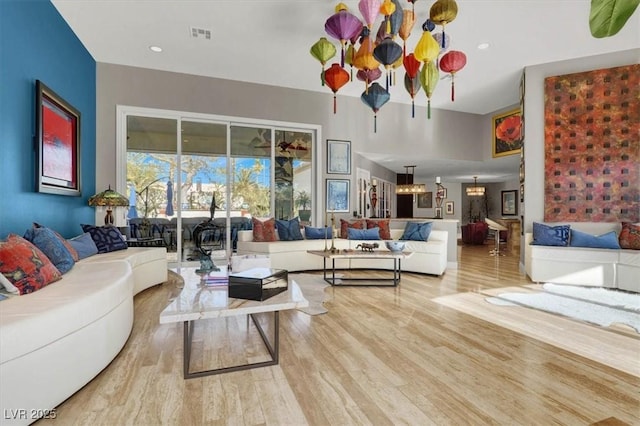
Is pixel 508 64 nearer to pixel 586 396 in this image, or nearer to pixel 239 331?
pixel 586 396

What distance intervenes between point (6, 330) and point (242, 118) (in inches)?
205

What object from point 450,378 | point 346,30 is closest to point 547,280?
point 450,378

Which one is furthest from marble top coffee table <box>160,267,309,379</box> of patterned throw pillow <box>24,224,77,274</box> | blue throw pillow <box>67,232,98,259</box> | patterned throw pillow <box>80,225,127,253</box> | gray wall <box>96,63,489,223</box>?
gray wall <box>96,63,489,223</box>

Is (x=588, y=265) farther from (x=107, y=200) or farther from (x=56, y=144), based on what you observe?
(x=56, y=144)

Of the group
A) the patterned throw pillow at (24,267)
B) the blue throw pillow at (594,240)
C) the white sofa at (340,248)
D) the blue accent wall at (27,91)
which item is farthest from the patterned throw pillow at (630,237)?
the blue accent wall at (27,91)

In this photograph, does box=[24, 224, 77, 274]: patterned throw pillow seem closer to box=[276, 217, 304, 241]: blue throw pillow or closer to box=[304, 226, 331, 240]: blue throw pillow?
box=[276, 217, 304, 241]: blue throw pillow

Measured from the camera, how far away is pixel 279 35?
4.50 m

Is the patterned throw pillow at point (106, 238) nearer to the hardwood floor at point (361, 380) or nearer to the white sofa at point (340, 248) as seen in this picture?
the hardwood floor at point (361, 380)

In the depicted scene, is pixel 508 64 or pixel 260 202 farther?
pixel 260 202

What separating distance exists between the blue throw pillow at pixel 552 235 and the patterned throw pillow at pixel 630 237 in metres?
0.62

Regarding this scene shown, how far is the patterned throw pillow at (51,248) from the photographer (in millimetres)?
2732

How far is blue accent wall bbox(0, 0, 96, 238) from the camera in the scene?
294 centimetres

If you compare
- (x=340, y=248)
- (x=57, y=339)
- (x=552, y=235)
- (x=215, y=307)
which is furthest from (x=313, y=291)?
(x=552, y=235)

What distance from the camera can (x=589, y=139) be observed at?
519cm
